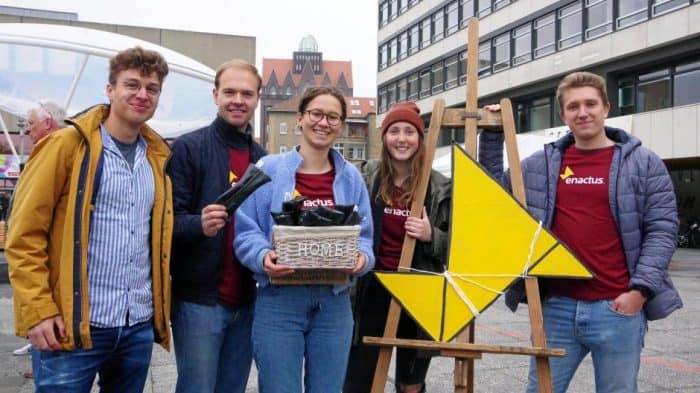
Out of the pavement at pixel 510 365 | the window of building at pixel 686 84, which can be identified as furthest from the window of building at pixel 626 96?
the pavement at pixel 510 365

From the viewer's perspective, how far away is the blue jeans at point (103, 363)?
2436 mm

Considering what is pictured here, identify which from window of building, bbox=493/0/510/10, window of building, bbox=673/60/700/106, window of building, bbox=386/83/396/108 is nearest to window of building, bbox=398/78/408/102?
window of building, bbox=386/83/396/108

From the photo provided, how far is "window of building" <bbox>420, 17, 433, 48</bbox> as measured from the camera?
3681 centimetres

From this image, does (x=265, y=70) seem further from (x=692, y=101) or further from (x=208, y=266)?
(x=208, y=266)

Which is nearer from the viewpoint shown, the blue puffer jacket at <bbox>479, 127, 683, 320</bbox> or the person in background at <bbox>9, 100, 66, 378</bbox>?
the blue puffer jacket at <bbox>479, 127, 683, 320</bbox>

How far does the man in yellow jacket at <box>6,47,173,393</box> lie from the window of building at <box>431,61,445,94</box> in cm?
3355

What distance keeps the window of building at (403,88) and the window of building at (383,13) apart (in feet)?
16.7

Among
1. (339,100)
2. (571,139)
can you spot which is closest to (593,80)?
(571,139)

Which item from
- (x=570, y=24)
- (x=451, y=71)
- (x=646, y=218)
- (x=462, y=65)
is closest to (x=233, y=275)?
(x=646, y=218)

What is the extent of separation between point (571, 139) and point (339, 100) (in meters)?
1.30

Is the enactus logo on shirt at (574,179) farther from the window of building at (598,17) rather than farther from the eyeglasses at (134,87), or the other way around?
the window of building at (598,17)

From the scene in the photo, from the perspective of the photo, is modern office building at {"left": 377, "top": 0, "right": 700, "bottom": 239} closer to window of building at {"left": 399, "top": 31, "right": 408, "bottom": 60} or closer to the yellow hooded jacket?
window of building at {"left": 399, "top": 31, "right": 408, "bottom": 60}

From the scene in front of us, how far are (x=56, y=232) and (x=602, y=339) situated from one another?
8.37ft

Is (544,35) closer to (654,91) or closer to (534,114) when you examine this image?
(534,114)
